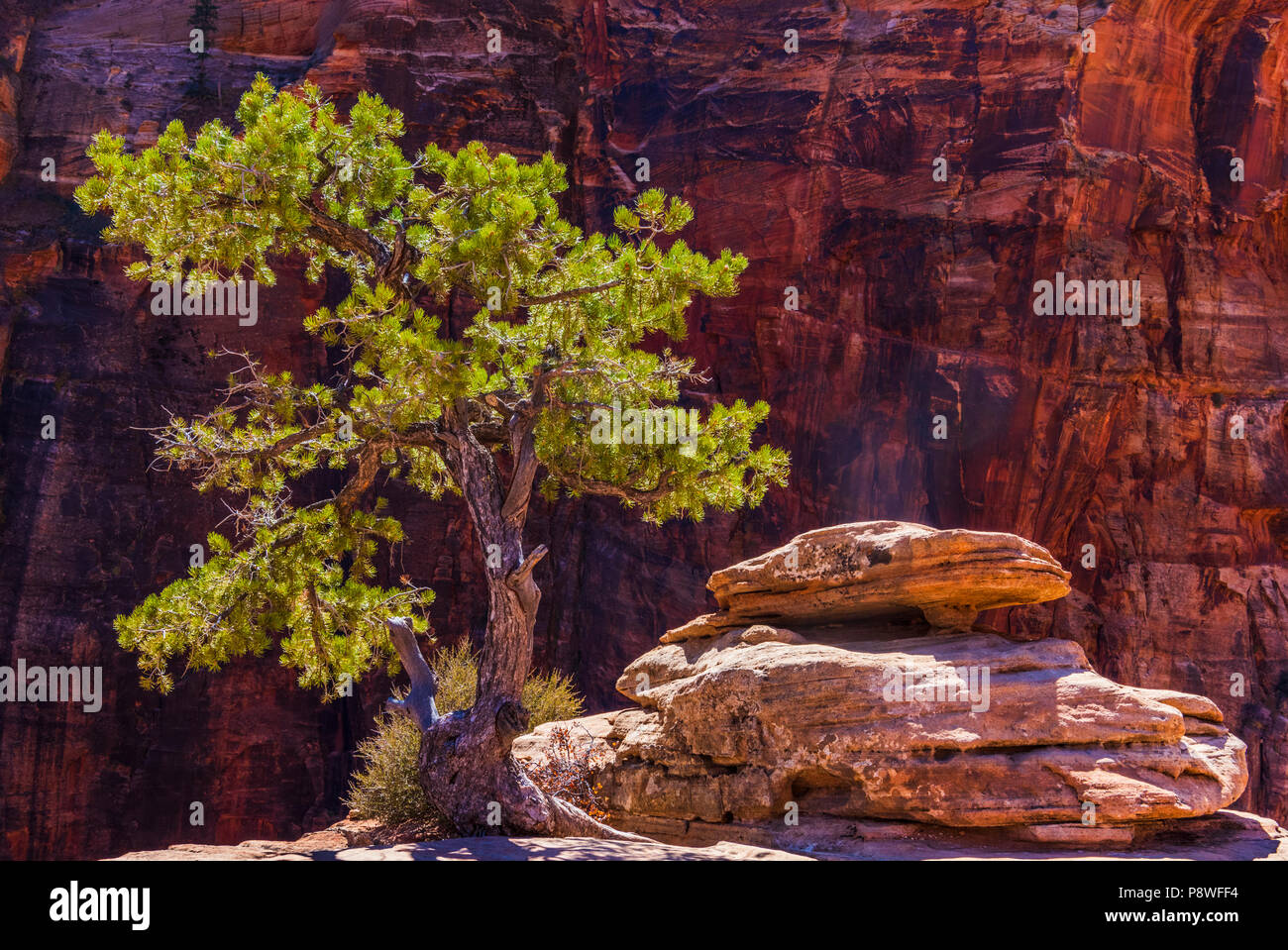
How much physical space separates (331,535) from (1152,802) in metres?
8.79

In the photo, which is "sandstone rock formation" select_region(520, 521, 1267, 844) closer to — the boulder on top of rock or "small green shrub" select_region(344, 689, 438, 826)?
the boulder on top of rock

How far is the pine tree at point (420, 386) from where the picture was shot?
10250mm

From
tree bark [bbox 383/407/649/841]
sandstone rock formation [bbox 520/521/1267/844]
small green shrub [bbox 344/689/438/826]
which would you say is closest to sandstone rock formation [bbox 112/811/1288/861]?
sandstone rock formation [bbox 520/521/1267/844]

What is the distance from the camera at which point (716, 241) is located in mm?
25812

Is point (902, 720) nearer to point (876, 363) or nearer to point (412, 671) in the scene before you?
point (412, 671)

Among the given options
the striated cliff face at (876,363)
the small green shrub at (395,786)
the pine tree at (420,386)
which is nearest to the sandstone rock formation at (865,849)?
the pine tree at (420,386)

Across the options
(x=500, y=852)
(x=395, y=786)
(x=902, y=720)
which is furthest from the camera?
(x=395, y=786)

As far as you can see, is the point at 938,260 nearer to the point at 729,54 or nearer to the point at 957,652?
the point at 729,54

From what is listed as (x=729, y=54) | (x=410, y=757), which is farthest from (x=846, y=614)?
(x=729, y=54)

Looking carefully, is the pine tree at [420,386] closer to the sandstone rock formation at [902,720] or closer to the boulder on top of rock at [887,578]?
the boulder on top of rock at [887,578]

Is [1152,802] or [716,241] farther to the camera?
[716,241]

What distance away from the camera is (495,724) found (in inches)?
422

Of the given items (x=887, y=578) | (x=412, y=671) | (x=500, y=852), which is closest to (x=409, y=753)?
(x=412, y=671)

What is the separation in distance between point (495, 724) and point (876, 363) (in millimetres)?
17116
